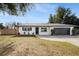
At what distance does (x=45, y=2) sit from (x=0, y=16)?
1.43 metres

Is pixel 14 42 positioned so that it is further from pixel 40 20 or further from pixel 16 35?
pixel 40 20

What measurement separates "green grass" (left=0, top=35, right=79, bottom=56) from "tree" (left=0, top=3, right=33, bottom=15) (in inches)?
29.6

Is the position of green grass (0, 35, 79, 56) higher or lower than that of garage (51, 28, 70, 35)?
lower

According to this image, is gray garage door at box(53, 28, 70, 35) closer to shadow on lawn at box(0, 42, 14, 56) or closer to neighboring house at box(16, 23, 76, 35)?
neighboring house at box(16, 23, 76, 35)

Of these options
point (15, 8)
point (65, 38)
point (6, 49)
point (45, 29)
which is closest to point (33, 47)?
point (6, 49)

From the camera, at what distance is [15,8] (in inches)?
355

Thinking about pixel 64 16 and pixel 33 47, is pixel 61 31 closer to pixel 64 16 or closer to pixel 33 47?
pixel 64 16

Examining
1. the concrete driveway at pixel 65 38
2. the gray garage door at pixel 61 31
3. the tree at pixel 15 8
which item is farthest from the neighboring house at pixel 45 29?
the tree at pixel 15 8

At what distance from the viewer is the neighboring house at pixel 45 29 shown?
9.29 metres

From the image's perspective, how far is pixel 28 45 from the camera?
9094 millimetres

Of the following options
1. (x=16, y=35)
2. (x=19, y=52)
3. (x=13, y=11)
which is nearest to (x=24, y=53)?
(x=19, y=52)

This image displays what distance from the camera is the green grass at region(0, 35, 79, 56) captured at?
8.79 meters

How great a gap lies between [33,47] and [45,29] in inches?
35.7

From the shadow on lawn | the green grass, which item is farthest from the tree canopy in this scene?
the shadow on lawn
